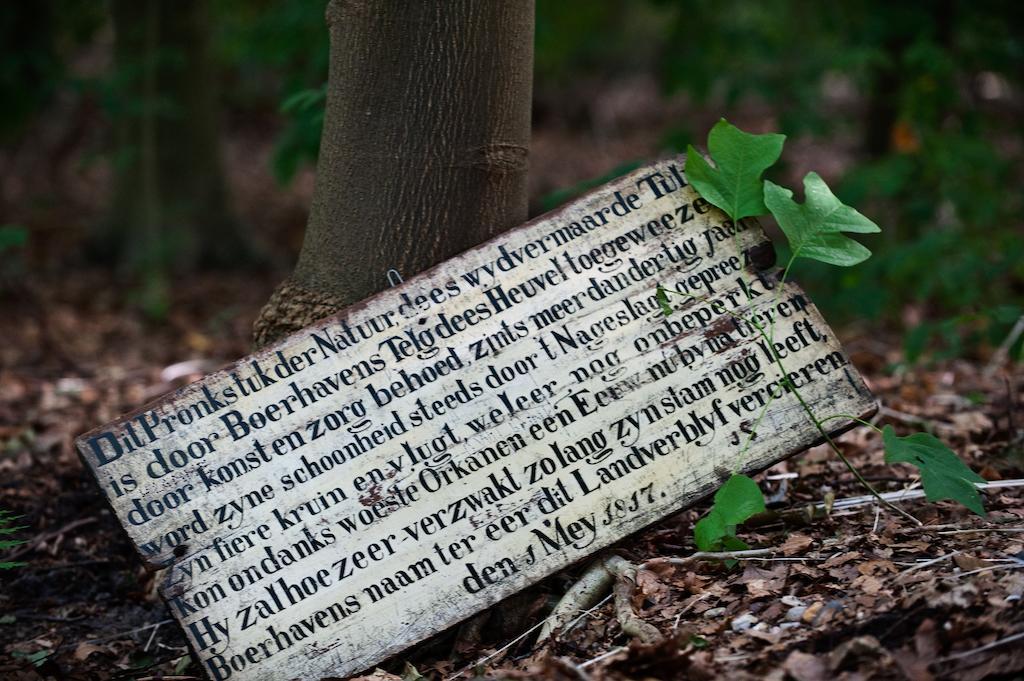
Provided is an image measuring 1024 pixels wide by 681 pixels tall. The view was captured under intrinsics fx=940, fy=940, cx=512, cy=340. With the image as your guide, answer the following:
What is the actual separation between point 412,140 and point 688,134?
3.12 metres

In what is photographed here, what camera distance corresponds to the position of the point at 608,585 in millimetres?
2426

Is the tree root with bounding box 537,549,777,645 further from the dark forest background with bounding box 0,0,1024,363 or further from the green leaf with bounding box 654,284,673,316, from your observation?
the dark forest background with bounding box 0,0,1024,363

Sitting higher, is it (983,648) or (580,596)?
(580,596)

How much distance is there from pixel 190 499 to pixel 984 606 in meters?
1.87

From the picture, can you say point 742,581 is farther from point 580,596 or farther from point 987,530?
point 987,530

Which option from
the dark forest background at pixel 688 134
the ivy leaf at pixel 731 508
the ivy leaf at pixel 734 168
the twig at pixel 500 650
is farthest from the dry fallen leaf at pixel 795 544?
the dark forest background at pixel 688 134

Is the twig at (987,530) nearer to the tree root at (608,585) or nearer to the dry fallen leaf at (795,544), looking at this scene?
the dry fallen leaf at (795,544)

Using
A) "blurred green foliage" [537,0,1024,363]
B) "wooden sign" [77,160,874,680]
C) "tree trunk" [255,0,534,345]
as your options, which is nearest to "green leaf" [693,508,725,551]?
"wooden sign" [77,160,874,680]

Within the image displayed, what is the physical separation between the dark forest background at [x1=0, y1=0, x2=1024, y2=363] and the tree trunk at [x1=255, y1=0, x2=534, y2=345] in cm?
49

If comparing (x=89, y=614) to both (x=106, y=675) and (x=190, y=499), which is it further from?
(x=190, y=499)

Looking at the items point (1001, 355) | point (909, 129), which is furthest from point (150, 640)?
point (909, 129)

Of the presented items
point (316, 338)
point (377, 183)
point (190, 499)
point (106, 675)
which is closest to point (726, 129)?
point (377, 183)

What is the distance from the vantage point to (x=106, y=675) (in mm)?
2484

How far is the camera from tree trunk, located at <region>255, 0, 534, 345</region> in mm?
2678
